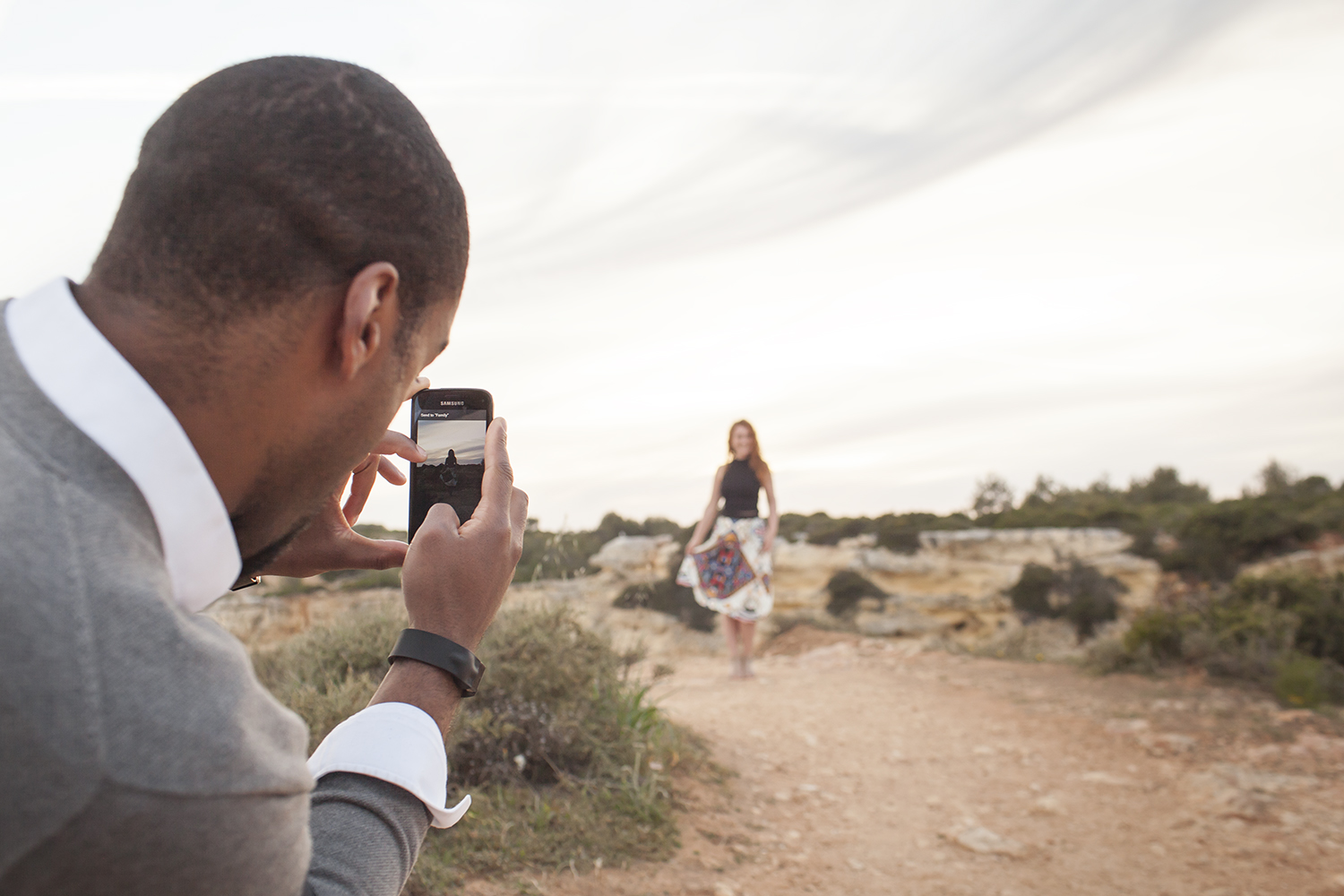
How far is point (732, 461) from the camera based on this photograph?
8500 millimetres

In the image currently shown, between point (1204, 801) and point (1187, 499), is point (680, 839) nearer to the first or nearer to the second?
point (1204, 801)

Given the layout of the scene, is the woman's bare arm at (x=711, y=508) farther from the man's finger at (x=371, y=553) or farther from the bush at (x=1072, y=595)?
the man's finger at (x=371, y=553)

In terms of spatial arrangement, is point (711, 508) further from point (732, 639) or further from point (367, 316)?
point (367, 316)

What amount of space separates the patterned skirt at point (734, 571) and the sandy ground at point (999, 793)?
816 mm

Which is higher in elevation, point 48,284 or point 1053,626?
point 48,284

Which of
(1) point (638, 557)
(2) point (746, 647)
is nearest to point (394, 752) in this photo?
(2) point (746, 647)

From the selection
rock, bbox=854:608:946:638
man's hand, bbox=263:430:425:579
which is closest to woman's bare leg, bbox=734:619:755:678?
rock, bbox=854:608:946:638

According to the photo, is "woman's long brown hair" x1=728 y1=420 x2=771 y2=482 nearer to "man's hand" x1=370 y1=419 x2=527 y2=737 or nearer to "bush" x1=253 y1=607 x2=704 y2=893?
"bush" x1=253 y1=607 x2=704 y2=893

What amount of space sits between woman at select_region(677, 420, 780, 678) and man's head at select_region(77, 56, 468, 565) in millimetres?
7355

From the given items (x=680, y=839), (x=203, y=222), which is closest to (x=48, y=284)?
(x=203, y=222)

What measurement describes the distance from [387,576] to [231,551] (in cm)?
1054

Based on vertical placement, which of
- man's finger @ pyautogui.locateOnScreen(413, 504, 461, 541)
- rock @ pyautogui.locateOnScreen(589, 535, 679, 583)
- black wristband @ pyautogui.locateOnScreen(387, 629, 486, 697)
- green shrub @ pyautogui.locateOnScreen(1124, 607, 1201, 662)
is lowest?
green shrub @ pyautogui.locateOnScreen(1124, 607, 1201, 662)

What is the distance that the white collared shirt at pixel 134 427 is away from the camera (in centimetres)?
81

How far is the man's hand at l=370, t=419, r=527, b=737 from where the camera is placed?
1155mm
